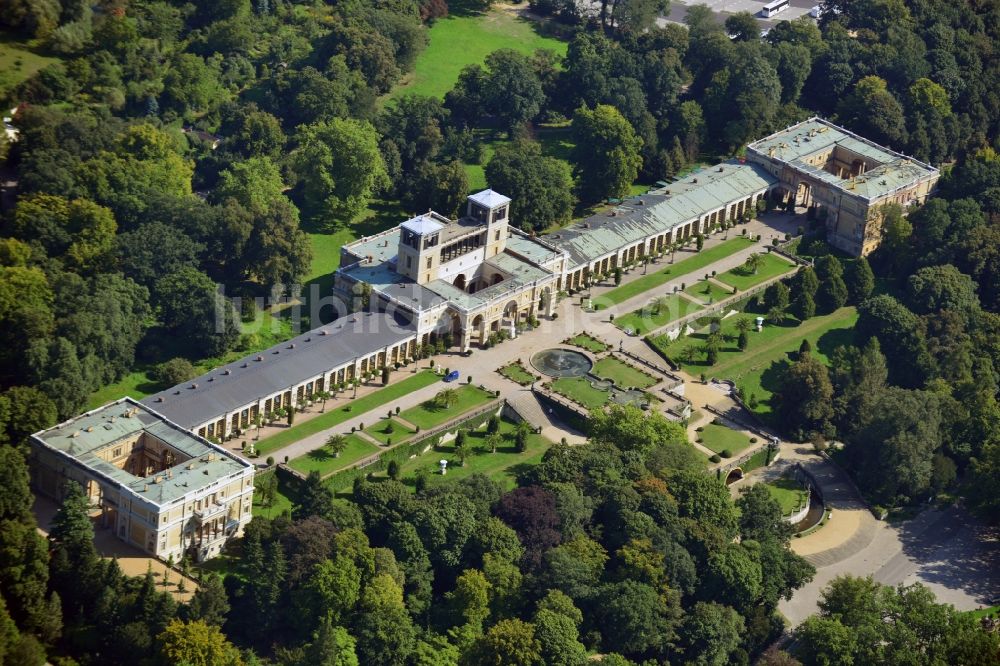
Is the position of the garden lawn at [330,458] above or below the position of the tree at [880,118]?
below

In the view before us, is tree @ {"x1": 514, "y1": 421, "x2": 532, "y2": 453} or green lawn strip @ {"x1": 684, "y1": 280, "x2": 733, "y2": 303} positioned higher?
green lawn strip @ {"x1": 684, "y1": 280, "x2": 733, "y2": 303}

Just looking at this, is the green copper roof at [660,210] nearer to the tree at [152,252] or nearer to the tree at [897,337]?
the tree at [897,337]

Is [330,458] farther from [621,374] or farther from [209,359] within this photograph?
[621,374]

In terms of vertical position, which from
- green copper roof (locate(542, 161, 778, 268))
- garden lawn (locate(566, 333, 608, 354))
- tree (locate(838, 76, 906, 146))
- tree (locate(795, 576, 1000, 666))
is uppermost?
tree (locate(838, 76, 906, 146))

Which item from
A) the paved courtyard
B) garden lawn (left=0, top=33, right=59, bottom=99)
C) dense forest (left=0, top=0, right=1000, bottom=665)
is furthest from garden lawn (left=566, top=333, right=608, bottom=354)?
garden lawn (left=0, top=33, right=59, bottom=99)

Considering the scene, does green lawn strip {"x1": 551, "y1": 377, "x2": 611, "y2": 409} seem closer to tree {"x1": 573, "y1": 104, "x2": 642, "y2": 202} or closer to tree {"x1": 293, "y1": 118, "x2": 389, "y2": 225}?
tree {"x1": 293, "y1": 118, "x2": 389, "y2": 225}

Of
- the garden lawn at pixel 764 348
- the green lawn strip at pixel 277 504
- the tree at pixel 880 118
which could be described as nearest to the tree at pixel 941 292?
the garden lawn at pixel 764 348

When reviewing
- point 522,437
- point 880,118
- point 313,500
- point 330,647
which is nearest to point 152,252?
point 313,500
